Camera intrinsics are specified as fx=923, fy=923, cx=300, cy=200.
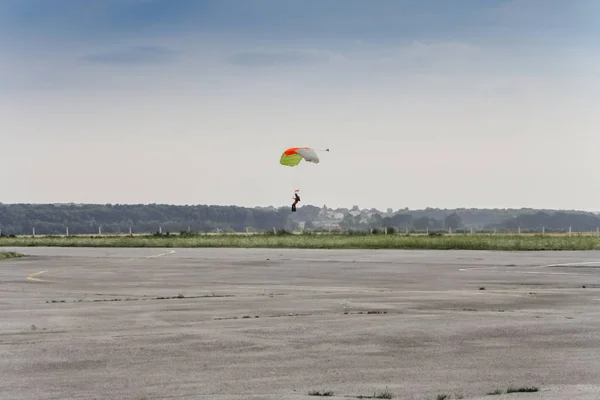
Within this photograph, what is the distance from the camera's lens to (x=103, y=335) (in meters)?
14.9

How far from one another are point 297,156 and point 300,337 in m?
29.8

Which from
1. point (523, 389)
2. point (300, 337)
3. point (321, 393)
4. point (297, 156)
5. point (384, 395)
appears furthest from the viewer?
point (297, 156)

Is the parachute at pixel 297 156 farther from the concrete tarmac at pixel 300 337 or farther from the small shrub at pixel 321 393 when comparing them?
the small shrub at pixel 321 393

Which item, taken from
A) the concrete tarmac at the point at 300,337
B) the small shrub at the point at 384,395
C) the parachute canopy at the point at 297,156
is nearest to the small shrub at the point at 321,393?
the concrete tarmac at the point at 300,337

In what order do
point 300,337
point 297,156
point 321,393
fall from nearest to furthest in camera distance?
point 321,393 → point 300,337 → point 297,156

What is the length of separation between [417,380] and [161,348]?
14.1 ft

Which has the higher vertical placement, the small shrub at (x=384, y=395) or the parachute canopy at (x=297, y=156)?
the parachute canopy at (x=297, y=156)

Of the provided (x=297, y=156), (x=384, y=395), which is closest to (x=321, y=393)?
(x=384, y=395)

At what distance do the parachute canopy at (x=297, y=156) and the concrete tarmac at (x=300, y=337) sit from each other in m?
13.3

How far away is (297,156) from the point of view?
43938mm

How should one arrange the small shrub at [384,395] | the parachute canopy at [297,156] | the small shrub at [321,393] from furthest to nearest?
the parachute canopy at [297,156]
the small shrub at [321,393]
the small shrub at [384,395]

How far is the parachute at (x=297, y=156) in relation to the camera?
136 feet

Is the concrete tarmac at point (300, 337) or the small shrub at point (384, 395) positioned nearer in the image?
the small shrub at point (384, 395)

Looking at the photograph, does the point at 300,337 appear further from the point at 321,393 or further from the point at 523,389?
the point at 523,389
